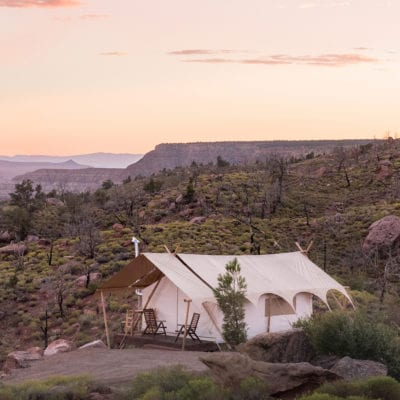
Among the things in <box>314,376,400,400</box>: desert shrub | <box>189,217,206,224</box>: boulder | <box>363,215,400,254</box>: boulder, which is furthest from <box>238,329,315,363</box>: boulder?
<box>189,217,206,224</box>: boulder

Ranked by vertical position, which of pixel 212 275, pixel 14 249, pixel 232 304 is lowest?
pixel 232 304

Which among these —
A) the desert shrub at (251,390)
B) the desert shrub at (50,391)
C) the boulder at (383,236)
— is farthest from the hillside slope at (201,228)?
the desert shrub at (251,390)

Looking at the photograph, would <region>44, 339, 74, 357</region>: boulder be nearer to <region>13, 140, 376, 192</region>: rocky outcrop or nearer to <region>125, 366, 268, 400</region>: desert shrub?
<region>125, 366, 268, 400</region>: desert shrub

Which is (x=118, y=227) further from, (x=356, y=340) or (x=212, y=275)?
(x=356, y=340)

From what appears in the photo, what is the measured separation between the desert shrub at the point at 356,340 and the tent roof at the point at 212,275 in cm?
566

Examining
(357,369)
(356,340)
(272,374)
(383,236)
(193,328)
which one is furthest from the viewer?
(383,236)

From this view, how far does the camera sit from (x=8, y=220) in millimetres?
53469

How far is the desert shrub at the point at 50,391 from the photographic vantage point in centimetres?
1524

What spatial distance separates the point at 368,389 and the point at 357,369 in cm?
183

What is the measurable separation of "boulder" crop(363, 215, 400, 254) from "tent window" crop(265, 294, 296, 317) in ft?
57.5

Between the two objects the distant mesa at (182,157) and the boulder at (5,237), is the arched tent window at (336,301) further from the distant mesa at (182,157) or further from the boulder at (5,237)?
the distant mesa at (182,157)

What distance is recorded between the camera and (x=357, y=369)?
49.9 ft

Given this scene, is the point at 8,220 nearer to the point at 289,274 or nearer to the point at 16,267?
the point at 16,267

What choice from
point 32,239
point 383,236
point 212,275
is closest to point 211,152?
point 32,239
